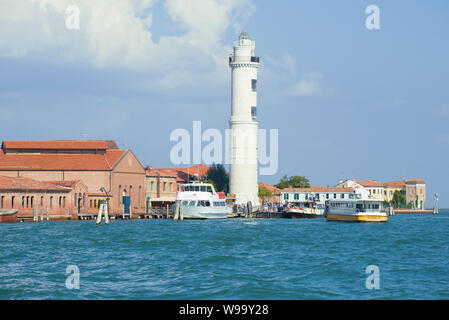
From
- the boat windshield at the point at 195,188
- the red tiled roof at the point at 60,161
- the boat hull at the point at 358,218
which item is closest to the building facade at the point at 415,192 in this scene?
the boat windshield at the point at 195,188

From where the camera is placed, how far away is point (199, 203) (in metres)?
75.2

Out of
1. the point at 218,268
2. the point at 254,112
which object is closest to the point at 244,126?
the point at 254,112

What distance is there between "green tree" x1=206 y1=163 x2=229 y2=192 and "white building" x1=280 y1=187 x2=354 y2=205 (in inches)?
611

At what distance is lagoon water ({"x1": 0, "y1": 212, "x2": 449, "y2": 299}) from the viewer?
19.7 metres

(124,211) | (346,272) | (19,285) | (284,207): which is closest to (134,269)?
(19,285)

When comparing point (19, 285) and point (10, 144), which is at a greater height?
point (10, 144)

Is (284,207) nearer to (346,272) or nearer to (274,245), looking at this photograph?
(274,245)

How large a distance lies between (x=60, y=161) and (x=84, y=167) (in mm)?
3197

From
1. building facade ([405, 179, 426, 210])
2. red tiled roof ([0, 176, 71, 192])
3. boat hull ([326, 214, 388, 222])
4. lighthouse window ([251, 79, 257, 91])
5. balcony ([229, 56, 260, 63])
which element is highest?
balcony ([229, 56, 260, 63])

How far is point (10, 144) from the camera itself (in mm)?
85500

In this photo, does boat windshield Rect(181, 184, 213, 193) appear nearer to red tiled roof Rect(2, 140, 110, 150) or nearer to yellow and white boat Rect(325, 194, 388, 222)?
red tiled roof Rect(2, 140, 110, 150)

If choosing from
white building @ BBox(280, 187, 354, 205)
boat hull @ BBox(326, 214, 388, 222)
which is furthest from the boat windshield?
white building @ BBox(280, 187, 354, 205)

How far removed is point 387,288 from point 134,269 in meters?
8.43
